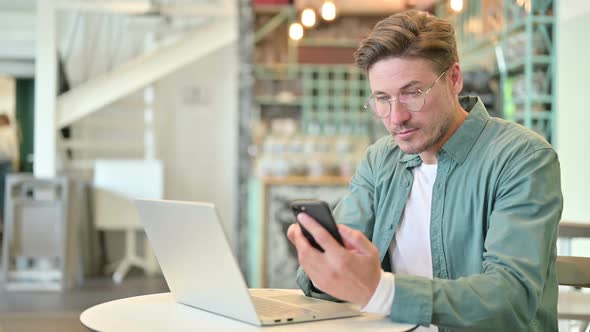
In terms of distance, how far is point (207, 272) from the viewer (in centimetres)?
170

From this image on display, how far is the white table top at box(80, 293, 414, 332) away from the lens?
163 centimetres

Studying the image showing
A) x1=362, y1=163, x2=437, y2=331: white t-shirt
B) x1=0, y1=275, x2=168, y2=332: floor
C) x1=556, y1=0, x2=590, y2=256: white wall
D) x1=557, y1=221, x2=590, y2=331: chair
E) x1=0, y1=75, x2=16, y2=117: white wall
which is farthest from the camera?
x1=0, y1=75, x2=16, y2=117: white wall

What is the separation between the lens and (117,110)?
9.97 m

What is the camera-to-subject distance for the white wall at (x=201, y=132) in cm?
1018

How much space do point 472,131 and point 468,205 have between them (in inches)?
7.3

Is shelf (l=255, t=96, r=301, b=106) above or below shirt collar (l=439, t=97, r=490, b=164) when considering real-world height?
above

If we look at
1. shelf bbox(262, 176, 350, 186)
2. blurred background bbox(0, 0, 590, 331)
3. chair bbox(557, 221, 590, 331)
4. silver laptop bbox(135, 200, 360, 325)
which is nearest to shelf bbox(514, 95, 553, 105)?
blurred background bbox(0, 0, 590, 331)

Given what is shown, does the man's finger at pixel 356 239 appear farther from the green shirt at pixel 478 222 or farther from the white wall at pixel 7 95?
the white wall at pixel 7 95

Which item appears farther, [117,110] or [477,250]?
[117,110]

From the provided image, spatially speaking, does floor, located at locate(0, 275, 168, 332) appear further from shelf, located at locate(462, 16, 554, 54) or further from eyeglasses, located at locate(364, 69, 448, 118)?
eyeglasses, located at locate(364, 69, 448, 118)

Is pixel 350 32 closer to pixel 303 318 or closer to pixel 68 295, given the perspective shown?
pixel 68 295

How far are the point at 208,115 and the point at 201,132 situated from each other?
22cm

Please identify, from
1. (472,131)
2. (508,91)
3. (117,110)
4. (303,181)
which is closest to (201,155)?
(117,110)

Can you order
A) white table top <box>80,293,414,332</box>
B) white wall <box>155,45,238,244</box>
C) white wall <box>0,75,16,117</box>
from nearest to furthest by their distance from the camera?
1. white table top <box>80,293,414,332</box>
2. white wall <box>155,45,238,244</box>
3. white wall <box>0,75,16,117</box>
